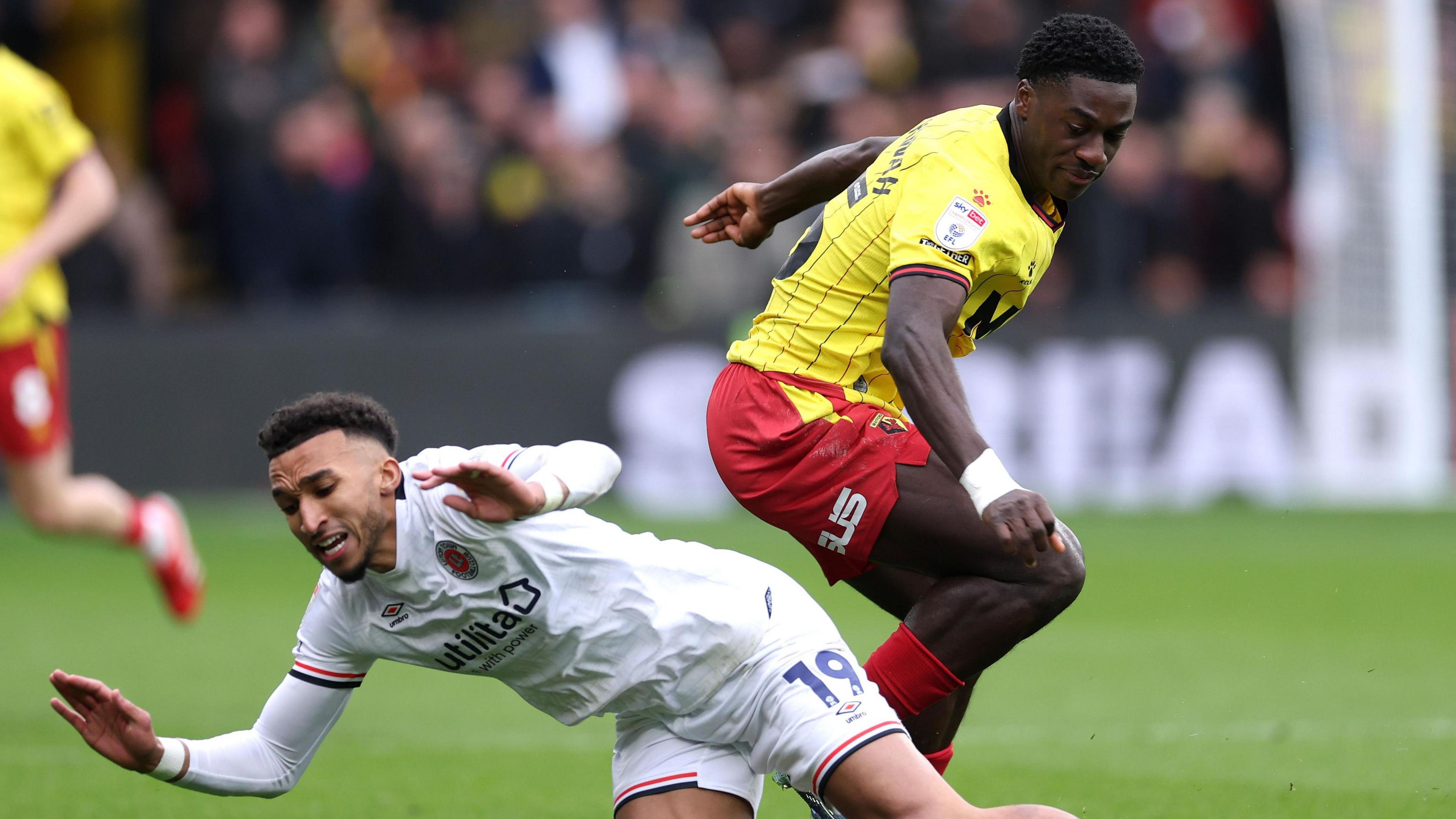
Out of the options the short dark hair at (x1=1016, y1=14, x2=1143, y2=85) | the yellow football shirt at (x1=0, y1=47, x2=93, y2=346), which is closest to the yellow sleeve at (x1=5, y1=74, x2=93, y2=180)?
the yellow football shirt at (x1=0, y1=47, x2=93, y2=346)

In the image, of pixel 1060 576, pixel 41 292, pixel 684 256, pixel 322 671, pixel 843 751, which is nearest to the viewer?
pixel 843 751

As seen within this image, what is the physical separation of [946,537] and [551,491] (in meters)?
1.14

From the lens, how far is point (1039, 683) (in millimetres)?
8391

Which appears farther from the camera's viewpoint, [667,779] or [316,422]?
[667,779]

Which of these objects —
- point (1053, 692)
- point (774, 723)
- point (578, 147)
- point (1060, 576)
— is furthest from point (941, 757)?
point (578, 147)

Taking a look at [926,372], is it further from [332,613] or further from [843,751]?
[332,613]

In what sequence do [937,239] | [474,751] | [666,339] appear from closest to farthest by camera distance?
[937,239]
[474,751]
[666,339]

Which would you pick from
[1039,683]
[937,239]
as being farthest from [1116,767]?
[937,239]

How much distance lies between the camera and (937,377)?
432 centimetres

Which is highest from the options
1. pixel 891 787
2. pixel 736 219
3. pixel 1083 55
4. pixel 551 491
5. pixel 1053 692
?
pixel 1083 55

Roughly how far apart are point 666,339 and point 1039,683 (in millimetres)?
6316

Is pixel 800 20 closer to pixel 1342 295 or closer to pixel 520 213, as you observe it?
pixel 520 213

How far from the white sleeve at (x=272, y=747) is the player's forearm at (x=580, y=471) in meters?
0.82

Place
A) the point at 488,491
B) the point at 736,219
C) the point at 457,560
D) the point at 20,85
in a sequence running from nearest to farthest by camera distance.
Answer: the point at 488,491, the point at 457,560, the point at 736,219, the point at 20,85
